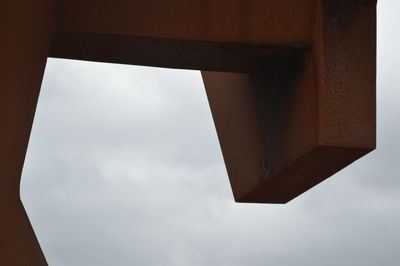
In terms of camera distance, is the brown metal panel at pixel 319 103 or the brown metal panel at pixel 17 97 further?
the brown metal panel at pixel 319 103

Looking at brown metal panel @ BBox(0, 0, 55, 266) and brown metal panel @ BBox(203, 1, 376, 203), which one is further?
brown metal panel @ BBox(203, 1, 376, 203)

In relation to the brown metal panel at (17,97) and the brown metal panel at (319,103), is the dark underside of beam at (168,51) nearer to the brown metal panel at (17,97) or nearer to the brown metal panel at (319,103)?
the brown metal panel at (319,103)

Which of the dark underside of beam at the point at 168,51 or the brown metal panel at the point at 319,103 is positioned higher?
the dark underside of beam at the point at 168,51

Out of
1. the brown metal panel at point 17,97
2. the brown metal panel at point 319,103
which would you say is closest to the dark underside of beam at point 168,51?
the brown metal panel at point 319,103

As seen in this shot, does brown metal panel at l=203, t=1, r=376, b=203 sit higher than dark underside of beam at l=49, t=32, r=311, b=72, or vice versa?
dark underside of beam at l=49, t=32, r=311, b=72

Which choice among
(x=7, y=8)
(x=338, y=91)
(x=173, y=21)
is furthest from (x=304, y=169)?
(x=7, y=8)

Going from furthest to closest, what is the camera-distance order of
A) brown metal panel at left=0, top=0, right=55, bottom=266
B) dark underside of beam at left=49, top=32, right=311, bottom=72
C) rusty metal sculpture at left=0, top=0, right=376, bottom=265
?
dark underside of beam at left=49, top=32, right=311, bottom=72 → rusty metal sculpture at left=0, top=0, right=376, bottom=265 → brown metal panel at left=0, top=0, right=55, bottom=266

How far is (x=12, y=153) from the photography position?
403 centimetres

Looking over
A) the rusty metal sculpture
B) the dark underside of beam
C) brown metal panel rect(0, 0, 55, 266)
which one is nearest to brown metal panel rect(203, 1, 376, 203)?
the rusty metal sculpture

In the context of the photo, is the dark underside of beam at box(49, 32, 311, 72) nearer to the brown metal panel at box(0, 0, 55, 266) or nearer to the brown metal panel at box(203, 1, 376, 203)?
the brown metal panel at box(203, 1, 376, 203)

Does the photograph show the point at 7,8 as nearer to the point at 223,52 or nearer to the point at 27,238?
the point at 27,238

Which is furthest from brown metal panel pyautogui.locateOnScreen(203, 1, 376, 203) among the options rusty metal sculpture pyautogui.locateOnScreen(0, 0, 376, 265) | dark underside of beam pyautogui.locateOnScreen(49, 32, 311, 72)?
dark underside of beam pyautogui.locateOnScreen(49, 32, 311, 72)

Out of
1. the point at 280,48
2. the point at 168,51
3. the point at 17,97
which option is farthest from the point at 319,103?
the point at 17,97

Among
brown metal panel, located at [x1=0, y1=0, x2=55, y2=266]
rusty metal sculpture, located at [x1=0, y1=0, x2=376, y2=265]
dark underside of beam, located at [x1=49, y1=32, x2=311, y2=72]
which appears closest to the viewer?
brown metal panel, located at [x1=0, y1=0, x2=55, y2=266]
